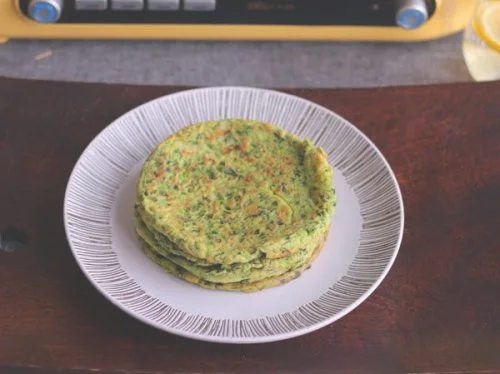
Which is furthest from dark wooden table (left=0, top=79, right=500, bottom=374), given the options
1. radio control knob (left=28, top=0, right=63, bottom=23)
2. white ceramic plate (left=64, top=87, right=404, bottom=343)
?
radio control knob (left=28, top=0, right=63, bottom=23)

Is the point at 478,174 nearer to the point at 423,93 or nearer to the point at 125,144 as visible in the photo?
the point at 423,93

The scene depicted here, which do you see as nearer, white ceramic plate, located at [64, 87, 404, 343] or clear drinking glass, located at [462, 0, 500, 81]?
white ceramic plate, located at [64, 87, 404, 343]

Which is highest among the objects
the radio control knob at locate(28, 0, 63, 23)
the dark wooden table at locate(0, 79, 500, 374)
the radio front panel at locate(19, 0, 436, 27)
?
the radio front panel at locate(19, 0, 436, 27)

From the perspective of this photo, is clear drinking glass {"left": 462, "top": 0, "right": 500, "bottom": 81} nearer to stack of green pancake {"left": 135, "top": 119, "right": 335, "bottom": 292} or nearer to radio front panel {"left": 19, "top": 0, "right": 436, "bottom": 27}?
radio front panel {"left": 19, "top": 0, "right": 436, "bottom": 27}

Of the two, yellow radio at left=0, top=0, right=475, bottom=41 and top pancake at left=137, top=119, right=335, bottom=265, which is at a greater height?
yellow radio at left=0, top=0, right=475, bottom=41

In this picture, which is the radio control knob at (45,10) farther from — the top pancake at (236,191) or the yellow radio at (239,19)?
the top pancake at (236,191)

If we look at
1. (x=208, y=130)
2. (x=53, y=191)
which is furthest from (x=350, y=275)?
(x=53, y=191)

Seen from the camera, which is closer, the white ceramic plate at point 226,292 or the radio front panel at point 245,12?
the white ceramic plate at point 226,292

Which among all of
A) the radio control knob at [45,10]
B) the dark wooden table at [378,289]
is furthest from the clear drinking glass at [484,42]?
the radio control knob at [45,10]
